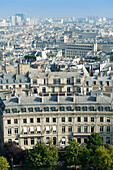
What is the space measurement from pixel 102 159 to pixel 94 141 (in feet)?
17.1

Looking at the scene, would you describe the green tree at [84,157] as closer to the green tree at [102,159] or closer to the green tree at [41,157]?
the green tree at [102,159]

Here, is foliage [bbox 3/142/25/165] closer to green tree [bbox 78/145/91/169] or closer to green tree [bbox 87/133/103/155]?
green tree [bbox 78/145/91/169]

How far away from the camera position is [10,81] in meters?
87.9

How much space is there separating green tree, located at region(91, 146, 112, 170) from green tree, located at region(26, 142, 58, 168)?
7.05 metres

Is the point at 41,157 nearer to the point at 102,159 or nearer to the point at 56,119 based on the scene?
the point at 56,119

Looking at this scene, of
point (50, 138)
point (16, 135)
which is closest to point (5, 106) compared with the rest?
point (16, 135)

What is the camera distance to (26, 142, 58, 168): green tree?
60.6 meters

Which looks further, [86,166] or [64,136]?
[64,136]

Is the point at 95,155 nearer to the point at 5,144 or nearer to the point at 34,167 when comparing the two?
the point at 34,167

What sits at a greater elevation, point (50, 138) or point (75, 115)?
point (75, 115)

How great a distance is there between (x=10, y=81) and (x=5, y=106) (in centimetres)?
2093

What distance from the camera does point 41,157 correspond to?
200ft

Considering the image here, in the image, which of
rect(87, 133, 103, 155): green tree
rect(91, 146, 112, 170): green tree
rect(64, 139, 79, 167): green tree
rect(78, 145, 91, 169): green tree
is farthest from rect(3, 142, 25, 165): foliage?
rect(91, 146, 112, 170): green tree

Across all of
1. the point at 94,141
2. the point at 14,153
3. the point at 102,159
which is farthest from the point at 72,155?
the point at 14,153
